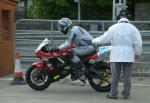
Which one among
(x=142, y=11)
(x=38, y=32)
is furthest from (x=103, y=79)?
(x=142, y=11)

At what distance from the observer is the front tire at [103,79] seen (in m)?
12.2

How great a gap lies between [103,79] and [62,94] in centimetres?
99

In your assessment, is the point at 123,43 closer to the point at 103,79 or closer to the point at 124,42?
the point at 124,42

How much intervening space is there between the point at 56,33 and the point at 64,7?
2671 cm

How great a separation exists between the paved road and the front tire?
17 centimetres

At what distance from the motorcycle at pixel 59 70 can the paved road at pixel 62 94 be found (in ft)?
0.68

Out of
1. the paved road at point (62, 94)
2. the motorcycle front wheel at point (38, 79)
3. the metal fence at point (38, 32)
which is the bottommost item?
the paved road at point (62, 94)

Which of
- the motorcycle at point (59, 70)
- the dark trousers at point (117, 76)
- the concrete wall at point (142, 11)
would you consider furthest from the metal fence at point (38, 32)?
the concrete wall at point (142, 11)

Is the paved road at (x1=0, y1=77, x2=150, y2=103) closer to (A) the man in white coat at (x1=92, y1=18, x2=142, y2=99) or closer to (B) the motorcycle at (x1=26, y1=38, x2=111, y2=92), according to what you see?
(B) the motorcycle at (x1=26, y1=38, x2=111, y2=92)

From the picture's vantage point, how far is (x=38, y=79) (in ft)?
40.4

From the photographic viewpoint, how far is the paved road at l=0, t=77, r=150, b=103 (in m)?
11.0

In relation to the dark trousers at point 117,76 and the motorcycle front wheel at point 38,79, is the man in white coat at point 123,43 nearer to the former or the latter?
the dark trousers at point 117,76

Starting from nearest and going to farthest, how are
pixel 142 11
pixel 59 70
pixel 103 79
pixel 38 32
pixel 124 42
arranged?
pixel 124 42, pixel 103 79, pixel 59 70, pixel 38 32, pixel 142 11

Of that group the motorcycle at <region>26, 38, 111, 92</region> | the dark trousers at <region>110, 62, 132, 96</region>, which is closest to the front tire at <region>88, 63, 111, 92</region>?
the motorcycle at <region>26, 38, 111, 92</region>
